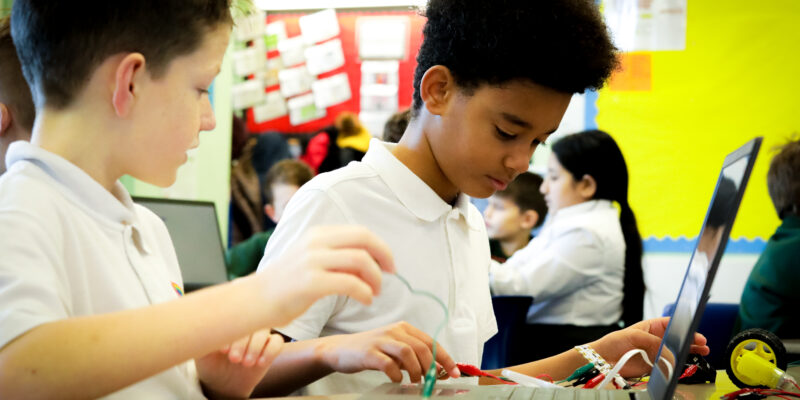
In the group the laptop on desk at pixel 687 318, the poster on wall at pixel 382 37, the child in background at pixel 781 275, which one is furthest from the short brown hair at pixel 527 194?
the laptop on desk at pixel 687 318

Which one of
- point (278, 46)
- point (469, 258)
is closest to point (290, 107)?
point (278, 46)

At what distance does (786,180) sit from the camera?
237 centimetres

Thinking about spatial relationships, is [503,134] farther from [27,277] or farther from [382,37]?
[382,37]

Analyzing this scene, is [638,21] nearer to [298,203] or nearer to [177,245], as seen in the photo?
[177,245]

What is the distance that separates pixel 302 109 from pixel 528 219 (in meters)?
1.25

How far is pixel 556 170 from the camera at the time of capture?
2773mm

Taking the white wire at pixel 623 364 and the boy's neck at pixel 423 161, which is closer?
the white wire at pixel 623 364

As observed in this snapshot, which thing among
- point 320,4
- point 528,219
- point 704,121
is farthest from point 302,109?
point 704,121

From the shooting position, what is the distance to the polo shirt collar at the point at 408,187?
1124mm

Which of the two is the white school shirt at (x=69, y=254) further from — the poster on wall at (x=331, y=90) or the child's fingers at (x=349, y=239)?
the poster on wall at (x=331, y=90)

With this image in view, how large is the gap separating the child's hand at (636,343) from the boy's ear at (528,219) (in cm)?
201

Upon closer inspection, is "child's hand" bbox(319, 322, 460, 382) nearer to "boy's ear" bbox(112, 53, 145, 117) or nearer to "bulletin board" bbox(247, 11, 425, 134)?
"boy's ear" bbox(112, 53, 145, 117)

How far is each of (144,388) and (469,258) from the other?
615 millimetres

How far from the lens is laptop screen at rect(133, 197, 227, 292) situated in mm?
2543
